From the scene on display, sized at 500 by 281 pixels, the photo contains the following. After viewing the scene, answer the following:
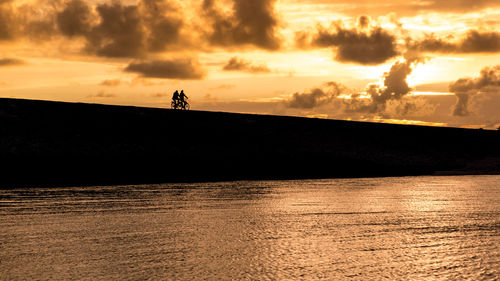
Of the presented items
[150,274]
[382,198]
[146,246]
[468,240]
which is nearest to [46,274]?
[150,274]

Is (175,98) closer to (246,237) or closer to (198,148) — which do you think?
(198,148)

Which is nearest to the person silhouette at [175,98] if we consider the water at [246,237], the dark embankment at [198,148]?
the dark embankment at [198,148]

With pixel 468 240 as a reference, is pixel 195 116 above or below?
above

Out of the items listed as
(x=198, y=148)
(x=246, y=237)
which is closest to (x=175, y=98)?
(x=198, y=148)

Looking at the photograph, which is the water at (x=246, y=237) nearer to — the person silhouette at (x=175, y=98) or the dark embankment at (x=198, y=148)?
the dark embankment at (x=198, y=148)

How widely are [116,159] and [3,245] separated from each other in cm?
2994

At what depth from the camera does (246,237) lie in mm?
13688

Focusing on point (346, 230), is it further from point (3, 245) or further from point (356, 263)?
point (3, 245)

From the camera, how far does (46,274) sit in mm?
9750

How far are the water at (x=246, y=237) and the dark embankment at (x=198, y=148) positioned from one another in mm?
13797

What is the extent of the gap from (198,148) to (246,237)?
111 feet

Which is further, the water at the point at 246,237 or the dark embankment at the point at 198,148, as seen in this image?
the dark embankment at the point at 198,148

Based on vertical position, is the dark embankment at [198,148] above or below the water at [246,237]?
above

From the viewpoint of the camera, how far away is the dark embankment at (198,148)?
38.3 m
